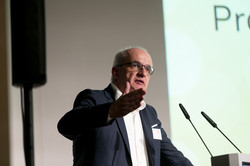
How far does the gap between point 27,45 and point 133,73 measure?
2.12 metres

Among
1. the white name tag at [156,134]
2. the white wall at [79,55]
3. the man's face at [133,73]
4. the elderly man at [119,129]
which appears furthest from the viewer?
the white wall at [79,55]

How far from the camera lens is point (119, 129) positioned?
A: 99.5 inches

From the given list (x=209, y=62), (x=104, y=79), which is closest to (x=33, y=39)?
(x=104, y=79)

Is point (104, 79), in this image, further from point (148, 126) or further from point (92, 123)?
point (92, 123)

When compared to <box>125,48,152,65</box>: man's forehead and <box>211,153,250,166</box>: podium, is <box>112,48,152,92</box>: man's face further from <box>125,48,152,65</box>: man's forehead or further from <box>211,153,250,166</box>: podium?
<box>211,153,250,166</box>: podium

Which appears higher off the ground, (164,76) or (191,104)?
(164,76)

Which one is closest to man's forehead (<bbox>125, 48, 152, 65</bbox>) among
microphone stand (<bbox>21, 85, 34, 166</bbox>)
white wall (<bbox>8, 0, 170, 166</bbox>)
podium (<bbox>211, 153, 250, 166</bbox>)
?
podium (<bbox>211, 153, 250, 166</bbox>)

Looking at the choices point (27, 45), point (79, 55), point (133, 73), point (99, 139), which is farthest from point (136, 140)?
point (27, 45)

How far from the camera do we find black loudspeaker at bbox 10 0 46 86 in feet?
2.54

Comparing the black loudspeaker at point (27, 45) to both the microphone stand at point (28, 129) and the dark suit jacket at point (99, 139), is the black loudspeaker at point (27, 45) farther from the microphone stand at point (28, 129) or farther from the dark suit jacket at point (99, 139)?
the dark suit jacket at point (99, 139)

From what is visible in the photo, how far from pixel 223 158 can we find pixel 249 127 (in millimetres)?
1819

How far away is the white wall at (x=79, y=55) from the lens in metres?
3.93

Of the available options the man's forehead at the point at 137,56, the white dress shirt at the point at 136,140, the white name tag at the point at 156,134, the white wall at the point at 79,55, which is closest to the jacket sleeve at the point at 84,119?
the white dress shirt at the point at 136,140

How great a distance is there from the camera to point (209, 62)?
4367 mm
